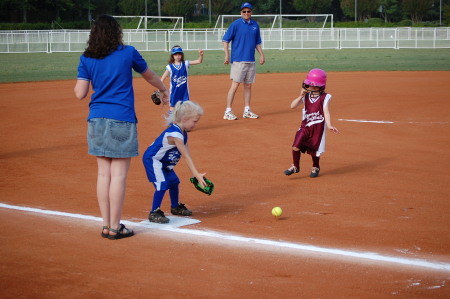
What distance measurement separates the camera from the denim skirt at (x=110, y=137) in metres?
6.02

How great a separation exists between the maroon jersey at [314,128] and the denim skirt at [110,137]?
346 cm

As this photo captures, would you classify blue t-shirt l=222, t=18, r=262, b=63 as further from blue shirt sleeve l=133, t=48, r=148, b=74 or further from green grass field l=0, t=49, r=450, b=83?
green grass field l=0, t=49, r=450, b=83

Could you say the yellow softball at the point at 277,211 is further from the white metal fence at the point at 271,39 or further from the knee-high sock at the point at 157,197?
the white metal fence at the point at 271,39

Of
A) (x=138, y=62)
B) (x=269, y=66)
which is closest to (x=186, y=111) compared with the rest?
(x=138, y=62)

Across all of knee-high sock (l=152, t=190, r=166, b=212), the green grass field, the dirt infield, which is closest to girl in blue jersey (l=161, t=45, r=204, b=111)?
the dirt infield

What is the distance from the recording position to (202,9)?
100688mm

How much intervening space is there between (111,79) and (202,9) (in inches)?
3816

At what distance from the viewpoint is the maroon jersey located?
29.5 feet

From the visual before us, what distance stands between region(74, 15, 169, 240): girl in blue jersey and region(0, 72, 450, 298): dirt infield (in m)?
0.85

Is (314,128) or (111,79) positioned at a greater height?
(111,79)

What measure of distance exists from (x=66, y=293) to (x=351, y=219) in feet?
10.4

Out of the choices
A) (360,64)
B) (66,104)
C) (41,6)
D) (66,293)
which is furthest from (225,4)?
(66,293)

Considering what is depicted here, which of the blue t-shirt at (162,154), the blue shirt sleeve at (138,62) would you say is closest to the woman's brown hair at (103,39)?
the blue shirt sleeve at (138,62)

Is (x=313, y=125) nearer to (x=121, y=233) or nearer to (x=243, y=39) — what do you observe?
(x=121, y=233)
